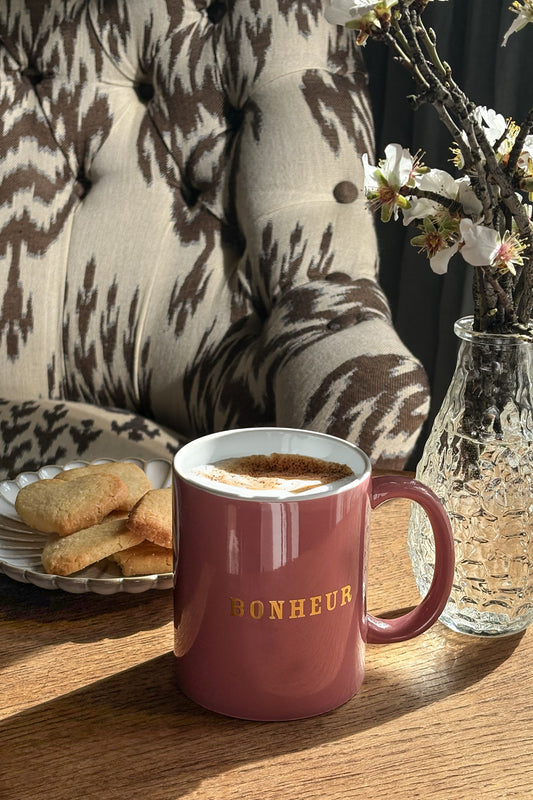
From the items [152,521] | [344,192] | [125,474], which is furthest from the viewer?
[344,192]

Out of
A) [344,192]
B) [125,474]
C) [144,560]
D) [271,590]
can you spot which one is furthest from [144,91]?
[271,590]

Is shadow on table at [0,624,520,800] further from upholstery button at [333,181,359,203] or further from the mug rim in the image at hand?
upholstery button at [333,181,359,203]

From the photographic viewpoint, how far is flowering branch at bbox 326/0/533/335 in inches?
16.7

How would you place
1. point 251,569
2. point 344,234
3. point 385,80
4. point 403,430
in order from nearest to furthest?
point 251,569 < point 403,430 < point 344,234 < point 385,80

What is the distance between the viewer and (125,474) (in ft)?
2.02

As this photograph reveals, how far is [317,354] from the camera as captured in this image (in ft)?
3.11

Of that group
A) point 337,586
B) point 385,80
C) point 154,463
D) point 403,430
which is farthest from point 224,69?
point 337,586

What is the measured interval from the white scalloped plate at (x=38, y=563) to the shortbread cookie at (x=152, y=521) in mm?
23

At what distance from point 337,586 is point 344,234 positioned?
2.79ft

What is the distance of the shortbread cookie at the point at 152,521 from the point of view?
0.51 meters

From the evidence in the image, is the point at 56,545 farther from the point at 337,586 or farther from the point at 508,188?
the point at 508,188

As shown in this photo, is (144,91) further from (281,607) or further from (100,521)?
(281,607)

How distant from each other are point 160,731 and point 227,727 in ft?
0.11

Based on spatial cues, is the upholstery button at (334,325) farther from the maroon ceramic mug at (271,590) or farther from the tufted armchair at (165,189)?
the maroon ceramic mug at (271,590)
